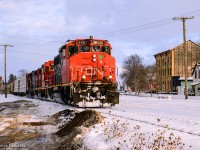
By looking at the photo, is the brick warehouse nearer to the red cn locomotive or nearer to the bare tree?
the bare tree

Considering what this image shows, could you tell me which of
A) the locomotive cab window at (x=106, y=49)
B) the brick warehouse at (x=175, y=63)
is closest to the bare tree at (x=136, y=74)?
the brick warehouse at (x=175, y=63)

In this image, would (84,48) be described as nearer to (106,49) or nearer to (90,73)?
(106,49)

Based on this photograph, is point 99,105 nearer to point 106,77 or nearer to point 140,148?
point 106,77

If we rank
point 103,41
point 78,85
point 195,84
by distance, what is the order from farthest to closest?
point 195,84 < point 103,41 < point 78,85

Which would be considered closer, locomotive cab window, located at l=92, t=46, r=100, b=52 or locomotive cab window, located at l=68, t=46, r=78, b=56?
locomotive cab window, located at l=92, t=46, r=100, b=52

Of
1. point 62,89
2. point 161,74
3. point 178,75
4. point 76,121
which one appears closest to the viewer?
Result: point 76,121

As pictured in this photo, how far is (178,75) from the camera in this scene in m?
88.0

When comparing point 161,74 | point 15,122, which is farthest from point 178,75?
point 15,122

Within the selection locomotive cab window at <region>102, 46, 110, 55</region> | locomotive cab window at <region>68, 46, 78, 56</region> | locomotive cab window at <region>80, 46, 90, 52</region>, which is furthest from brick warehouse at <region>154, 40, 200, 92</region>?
locomotive cab window at <region>80, 46, 90, 52</region>

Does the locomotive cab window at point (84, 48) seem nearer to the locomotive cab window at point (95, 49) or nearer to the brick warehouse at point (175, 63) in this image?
the locomotive cab window at point (95, 49)

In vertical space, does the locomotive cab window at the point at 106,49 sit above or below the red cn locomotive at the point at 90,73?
above

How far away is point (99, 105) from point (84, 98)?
3.63 ft

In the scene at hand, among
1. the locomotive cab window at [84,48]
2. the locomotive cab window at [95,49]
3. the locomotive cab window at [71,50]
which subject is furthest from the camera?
the locomotive cab window at [71,50]

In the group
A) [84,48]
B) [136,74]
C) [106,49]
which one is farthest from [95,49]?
[136,74]
